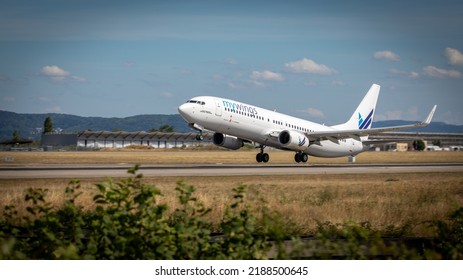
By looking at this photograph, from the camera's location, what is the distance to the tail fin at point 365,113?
97062 millimetres

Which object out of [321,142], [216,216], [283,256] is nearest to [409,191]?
[216,216]

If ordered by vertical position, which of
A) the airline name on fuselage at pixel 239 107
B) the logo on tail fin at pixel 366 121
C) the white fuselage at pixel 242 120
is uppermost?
the logo on tail fin at pixel 366 121

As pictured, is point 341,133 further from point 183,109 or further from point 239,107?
point 183,109

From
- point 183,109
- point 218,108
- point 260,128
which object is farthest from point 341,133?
point 183,109

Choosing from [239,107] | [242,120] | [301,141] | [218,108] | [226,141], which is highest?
[239,107]

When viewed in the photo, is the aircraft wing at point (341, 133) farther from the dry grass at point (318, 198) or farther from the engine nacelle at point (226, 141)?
the dry grass at point (318, 198)

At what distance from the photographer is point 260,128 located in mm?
73438

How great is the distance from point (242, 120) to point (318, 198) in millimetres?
36385

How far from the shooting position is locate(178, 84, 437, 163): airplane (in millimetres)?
68562

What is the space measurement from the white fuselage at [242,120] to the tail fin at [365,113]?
16.0m

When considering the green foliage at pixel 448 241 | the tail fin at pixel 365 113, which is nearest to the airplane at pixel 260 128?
the tail fin at pixel 365 113

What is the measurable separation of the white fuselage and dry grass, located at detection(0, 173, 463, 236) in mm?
17152
